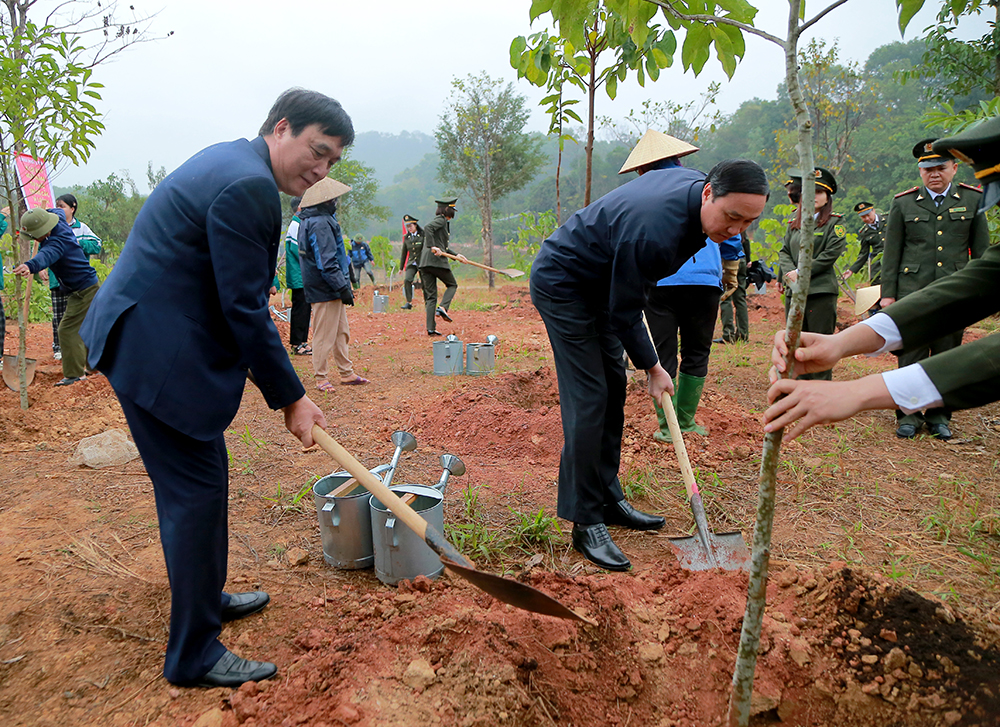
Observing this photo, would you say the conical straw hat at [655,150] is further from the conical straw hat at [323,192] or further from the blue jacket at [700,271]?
the conical straw hat at [323,192]

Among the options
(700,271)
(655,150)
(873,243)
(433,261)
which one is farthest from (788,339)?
(873,243)

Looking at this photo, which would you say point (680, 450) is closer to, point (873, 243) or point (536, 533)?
point (536, 533)

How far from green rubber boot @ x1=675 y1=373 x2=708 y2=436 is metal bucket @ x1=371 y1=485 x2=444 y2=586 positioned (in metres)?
2.17

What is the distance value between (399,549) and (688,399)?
2436 mm

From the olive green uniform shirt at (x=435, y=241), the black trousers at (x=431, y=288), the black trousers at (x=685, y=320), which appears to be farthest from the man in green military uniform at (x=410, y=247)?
the black trousers at (x=685, y=320)

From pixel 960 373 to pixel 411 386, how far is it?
4829mm

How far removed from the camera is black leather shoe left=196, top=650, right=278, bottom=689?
175 centimetres

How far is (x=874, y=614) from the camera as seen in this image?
1895 mm

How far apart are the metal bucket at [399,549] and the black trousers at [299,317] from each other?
199 inches

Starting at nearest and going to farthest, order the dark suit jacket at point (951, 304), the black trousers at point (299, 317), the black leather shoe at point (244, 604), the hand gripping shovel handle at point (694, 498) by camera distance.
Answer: the dark suit jacket at point (951, 304) → the black leather shoe at point (244, 604) → the hand gripping shovel handle at point (694, 498) → the black trousers at point (299, 317)

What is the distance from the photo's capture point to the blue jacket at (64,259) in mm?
5137

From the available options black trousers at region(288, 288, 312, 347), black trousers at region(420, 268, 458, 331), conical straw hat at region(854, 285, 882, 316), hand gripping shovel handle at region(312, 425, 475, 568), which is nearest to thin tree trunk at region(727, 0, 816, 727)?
hand gripping shovel handle at region(312, 425, 475, 568)

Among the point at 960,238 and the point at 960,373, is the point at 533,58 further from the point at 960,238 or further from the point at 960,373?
the point at 960,238

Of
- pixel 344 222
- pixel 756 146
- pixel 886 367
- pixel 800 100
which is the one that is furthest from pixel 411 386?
pixel 756 146
